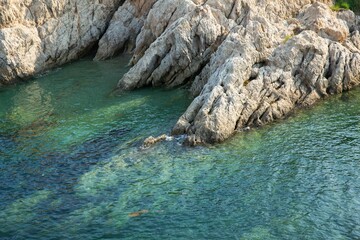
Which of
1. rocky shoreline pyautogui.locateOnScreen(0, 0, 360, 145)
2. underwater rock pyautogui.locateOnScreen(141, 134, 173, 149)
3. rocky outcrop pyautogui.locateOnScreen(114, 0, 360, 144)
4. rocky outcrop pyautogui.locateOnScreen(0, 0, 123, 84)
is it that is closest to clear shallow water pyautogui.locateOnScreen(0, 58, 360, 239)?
underwater rock pyautogui.locateOnScreen(141, 134, 173, 149)

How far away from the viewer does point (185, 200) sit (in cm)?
3112

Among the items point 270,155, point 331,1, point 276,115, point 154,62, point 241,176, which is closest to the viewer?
point 241,176

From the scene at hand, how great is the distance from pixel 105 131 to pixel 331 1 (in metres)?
37.8

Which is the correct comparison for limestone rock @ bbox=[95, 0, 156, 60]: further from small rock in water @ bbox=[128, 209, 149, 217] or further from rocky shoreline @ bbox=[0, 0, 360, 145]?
small rock in water @ bbox=[128, 209, 149, 217]

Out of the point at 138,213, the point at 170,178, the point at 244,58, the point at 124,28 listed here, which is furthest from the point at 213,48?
the point at 138,213

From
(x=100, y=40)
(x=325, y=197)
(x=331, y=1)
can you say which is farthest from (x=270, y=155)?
(x=100, y=40)

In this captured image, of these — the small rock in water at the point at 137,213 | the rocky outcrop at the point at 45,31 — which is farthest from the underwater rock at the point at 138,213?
the rocky outcrop at the point at 45,31

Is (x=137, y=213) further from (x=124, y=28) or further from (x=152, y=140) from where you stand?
(x=124, y=28)

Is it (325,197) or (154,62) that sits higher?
(154,62)

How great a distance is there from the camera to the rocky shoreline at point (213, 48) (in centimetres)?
4225

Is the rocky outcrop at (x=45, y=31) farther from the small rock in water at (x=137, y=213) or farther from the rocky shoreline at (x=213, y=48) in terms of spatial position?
the small rock in water at (x=137, y=213)

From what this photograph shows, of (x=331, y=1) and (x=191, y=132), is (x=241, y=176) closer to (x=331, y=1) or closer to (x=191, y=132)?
(x=191, y=132)

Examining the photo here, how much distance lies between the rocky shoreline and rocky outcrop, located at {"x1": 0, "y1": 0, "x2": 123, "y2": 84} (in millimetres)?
146

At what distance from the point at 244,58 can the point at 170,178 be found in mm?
17183
